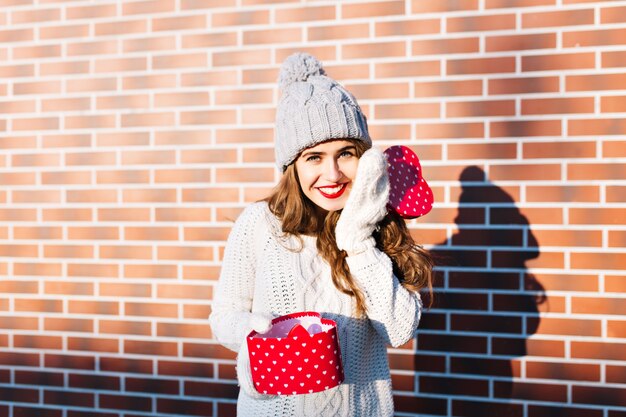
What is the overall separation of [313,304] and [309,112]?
0.60 metres

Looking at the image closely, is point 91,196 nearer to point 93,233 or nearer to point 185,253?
point 93,233

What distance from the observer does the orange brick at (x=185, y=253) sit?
2.81 meters

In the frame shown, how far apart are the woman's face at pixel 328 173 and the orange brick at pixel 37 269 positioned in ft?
5.70

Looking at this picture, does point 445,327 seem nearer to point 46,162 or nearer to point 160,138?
point 160,138

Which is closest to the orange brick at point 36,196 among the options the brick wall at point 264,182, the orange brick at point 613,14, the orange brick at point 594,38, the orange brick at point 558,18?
the brick wall at point 264,182

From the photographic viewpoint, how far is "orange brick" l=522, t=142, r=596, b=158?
248cm

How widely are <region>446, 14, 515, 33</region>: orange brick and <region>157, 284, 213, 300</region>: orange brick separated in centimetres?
166

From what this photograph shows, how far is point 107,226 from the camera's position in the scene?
2.91 metres

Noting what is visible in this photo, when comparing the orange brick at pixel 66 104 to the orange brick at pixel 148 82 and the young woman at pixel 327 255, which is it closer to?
the orange brick at pixel 148 82

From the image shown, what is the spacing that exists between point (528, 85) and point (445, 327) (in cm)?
114

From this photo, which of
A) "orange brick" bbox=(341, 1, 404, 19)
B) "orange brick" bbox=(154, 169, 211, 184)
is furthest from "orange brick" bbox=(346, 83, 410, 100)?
"orange brick" bbox=(154, 169, 211, 184)

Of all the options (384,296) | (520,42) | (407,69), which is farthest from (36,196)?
(520,42)

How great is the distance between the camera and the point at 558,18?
250 cm

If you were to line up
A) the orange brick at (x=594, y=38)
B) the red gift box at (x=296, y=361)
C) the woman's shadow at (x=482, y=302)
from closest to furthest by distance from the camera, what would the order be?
the red gift box at (x=296, y=361) → the orange brick at (x=594, y=38) → the woman's shadow at (x=482, y=302)
